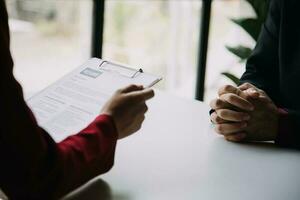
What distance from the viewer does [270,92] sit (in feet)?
4.83

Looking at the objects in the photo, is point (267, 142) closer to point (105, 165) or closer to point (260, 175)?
point (260, 175)

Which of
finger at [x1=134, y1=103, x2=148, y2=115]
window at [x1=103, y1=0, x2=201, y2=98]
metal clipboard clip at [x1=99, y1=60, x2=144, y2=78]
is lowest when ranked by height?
window at [x1=103, y1=0, x2=201, y2=98]

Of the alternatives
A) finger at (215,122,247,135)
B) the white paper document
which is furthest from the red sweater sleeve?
finger at (215,122,247,135)

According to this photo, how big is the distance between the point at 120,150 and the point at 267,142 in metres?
0.40

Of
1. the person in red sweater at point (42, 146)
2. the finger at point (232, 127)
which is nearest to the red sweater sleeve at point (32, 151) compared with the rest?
the person in red sweater at point (42, 146)

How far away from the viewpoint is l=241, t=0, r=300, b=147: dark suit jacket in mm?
1461

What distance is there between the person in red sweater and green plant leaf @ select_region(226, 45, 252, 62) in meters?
1.55

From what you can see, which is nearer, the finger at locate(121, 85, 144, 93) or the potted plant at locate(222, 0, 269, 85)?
the finger at locate(121, 85, 144, 93)

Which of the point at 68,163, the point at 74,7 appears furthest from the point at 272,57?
the point at 74,7

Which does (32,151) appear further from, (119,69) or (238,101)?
(238,101)

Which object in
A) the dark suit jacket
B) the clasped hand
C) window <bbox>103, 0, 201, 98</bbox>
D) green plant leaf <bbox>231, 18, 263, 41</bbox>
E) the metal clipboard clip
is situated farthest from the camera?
window <bbox>103, 0, 201, 98</bbox>

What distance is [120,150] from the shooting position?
106 centimetres

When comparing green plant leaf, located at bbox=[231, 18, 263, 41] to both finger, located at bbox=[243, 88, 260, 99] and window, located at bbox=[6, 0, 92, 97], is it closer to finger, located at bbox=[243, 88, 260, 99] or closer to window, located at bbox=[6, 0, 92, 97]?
window, located at bbox=[6, 0, 92, 97]

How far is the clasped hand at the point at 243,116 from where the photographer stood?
3.82ft
